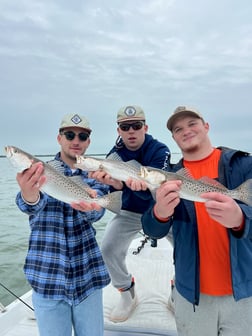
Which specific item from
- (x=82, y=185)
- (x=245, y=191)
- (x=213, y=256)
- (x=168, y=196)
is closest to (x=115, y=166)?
(x=82, y=185)

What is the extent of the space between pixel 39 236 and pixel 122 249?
1.88m

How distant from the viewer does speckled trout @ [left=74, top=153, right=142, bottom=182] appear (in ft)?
11.1

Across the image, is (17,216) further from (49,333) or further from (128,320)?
(49,333)

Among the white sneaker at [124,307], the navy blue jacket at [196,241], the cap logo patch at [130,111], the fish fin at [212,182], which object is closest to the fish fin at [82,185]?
the navy blue jacket at [196,241]

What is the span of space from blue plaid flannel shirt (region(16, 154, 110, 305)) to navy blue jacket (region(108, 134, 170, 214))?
1.25m

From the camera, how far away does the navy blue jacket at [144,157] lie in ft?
13.1

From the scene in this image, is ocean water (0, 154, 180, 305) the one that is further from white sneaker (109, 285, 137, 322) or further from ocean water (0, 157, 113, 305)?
white sneaker (109, 285, 137, 322)

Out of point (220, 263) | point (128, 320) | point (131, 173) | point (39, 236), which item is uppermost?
point (131, 173)

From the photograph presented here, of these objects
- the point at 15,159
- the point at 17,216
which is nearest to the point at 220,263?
the point at 15,159

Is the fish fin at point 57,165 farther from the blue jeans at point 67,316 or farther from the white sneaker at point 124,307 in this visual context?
the white sneaker at point 124,307

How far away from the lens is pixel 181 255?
2.63m

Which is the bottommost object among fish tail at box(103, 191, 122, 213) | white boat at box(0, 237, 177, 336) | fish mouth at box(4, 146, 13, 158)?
white boat at box(0, 237, 177, 336)

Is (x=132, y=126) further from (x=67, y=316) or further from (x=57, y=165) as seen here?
(x=67, y=316)

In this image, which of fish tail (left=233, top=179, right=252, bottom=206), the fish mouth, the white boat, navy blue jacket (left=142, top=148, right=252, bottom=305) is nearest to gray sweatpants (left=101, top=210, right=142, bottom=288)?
the white boat
